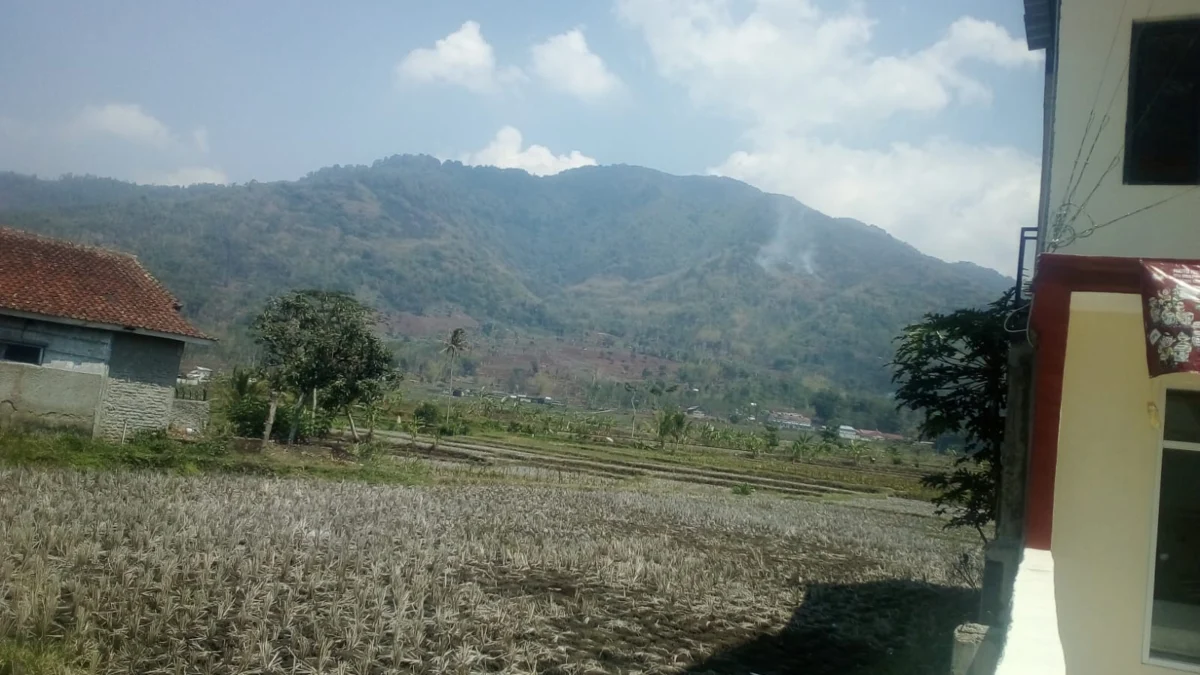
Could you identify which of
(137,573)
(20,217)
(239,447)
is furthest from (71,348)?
(20,217)

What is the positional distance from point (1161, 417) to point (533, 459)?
3720cm

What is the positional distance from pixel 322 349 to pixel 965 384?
22.6 meters

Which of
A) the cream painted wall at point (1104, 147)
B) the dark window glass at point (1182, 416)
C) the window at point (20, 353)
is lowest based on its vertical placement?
the window at point (20, 353)

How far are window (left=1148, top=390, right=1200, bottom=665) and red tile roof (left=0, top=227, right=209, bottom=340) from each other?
21.8 meters

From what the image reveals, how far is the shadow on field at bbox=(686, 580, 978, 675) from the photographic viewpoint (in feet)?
29.4

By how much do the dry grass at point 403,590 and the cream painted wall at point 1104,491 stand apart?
10.8 ft

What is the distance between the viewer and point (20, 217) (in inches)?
5866

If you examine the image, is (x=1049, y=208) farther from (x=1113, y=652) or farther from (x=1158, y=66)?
(x=1113, y=652)

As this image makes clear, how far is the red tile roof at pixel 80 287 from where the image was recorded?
2056 centimetres

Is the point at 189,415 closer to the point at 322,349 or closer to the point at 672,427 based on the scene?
the point at 322,349

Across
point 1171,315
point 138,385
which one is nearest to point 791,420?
point 138,385

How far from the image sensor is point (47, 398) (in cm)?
2003

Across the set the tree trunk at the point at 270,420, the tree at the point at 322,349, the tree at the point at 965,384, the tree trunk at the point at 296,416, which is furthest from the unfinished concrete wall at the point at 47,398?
the tree at the point at 965,384

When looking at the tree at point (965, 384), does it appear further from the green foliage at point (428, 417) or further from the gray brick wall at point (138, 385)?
the green foliage at point (428, 417)
